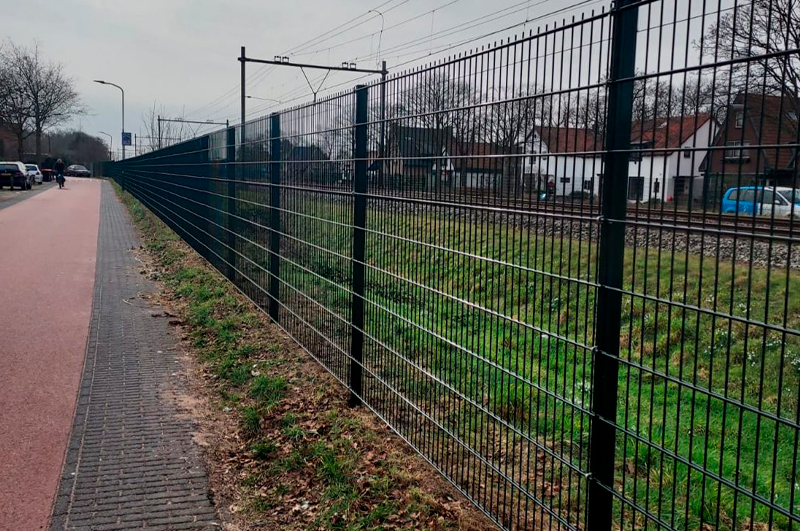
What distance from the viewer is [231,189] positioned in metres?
9.90

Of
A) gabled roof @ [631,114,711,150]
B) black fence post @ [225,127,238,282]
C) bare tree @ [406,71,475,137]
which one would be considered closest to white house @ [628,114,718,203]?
gabled roof @ [631,114,711,150]

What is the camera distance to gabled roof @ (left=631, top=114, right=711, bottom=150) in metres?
2.56

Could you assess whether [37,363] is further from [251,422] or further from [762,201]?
[762,201]

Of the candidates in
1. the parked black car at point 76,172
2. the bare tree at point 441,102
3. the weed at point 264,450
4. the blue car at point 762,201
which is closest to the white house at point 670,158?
the blue car at point 762,201

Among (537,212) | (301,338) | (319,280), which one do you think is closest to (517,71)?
(537,212)

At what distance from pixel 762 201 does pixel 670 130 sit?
48 cm

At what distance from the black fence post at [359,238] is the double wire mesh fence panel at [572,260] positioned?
0.02 metres

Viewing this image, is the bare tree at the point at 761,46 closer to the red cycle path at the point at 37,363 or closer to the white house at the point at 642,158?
the white house at the point at 642,158

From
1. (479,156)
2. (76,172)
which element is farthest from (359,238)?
(76,172)

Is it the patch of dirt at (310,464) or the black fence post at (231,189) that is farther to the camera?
the black fence post at (231,189)

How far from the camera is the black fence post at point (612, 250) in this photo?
9.13 ft

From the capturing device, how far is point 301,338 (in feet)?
23.3

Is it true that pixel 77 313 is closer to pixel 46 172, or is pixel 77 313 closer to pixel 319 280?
pixel 319 280

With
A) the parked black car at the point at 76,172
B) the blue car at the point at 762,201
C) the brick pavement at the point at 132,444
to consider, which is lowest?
the brick pavement at the point at 132,444
